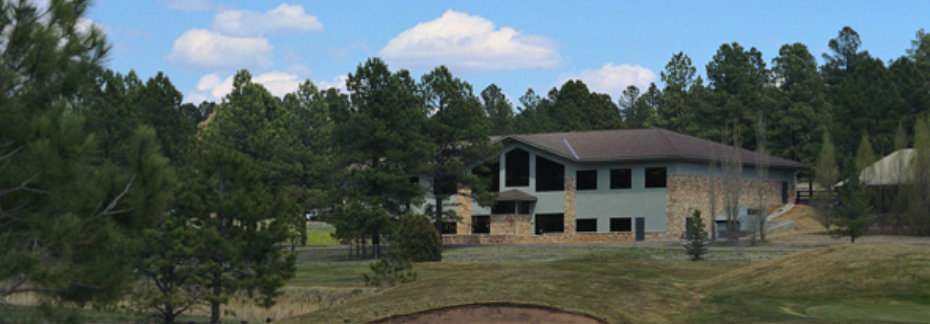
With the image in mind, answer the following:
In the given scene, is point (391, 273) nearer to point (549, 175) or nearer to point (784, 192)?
point (549, 175)

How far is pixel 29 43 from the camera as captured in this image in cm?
1548

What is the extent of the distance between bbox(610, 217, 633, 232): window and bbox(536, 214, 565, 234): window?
3603mm

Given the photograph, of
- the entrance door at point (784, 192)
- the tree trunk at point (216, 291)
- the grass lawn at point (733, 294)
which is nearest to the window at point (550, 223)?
the entrance door at point (784, 192)

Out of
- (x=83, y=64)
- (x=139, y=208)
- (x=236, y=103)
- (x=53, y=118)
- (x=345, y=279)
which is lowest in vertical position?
(x=345, y=279)

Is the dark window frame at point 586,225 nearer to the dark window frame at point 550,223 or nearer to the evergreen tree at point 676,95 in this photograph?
the dark window frame at point 550,223

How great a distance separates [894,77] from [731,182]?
118ft

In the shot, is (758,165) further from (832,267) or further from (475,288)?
(475,288)

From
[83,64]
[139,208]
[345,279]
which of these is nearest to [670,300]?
[139,208]

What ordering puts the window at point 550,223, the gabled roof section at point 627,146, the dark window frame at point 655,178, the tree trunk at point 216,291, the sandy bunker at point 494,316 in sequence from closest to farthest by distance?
the sandy bunker at point 494,316
the tree trunk at point 216,291
the gabled roof section at point 627,146
the dark window frame at point 655,178
the window at point 550,223

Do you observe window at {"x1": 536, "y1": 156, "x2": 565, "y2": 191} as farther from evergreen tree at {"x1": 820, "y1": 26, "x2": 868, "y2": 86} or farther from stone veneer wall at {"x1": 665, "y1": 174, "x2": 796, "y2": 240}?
evergreen tree at {"x1": 820, "y1": 26, "x2": 868, "y2": 86}

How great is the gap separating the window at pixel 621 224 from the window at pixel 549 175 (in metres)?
4.40

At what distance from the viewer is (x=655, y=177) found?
63625 millimetres

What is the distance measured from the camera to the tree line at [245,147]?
15109 millimetres

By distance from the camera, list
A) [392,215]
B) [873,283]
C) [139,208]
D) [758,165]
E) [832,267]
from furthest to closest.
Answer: [758,165]
[392,215]
[832,267]
[873,283]
[139,208]
